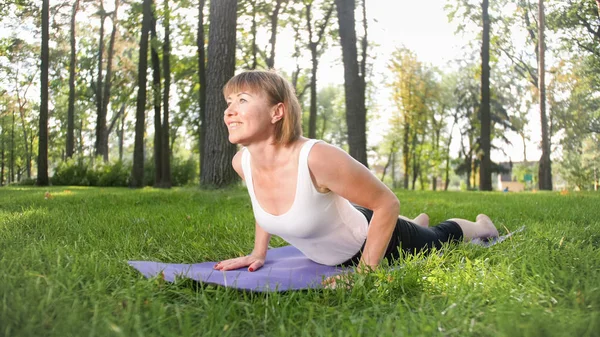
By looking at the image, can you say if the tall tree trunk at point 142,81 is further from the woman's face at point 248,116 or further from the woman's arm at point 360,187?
the woman's arm at point 360,187

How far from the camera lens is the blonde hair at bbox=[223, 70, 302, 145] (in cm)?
280

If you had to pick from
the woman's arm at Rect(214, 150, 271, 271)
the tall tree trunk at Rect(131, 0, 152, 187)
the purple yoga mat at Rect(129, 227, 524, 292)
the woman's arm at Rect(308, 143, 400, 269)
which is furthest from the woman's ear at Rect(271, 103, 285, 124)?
the tall tree trunk at Rect(131, 0, 152, 187)

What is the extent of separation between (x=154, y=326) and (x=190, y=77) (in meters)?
19.7

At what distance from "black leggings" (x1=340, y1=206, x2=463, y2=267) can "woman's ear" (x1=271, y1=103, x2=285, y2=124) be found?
1.10 meters

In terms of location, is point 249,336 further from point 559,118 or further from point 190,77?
point 559,118

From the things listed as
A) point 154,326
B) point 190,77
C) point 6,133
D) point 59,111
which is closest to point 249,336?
point 154,326

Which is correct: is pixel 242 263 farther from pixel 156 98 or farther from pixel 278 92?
pixel 156 98

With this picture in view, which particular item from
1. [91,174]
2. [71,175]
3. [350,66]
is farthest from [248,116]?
[71,175]

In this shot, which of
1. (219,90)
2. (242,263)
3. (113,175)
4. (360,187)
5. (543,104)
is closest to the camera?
(360,187)

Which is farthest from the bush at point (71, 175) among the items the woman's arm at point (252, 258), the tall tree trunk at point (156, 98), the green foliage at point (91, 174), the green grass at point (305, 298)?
the woman's arm at point (252, 258)

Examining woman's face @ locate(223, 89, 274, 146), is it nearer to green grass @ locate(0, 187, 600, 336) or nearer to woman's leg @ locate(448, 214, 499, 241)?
green grass @ locate(0, 187, 600, 336)

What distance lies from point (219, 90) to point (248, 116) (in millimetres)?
6709

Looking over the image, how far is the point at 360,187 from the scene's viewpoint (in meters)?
2.76

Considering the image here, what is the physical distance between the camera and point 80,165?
21141mm
